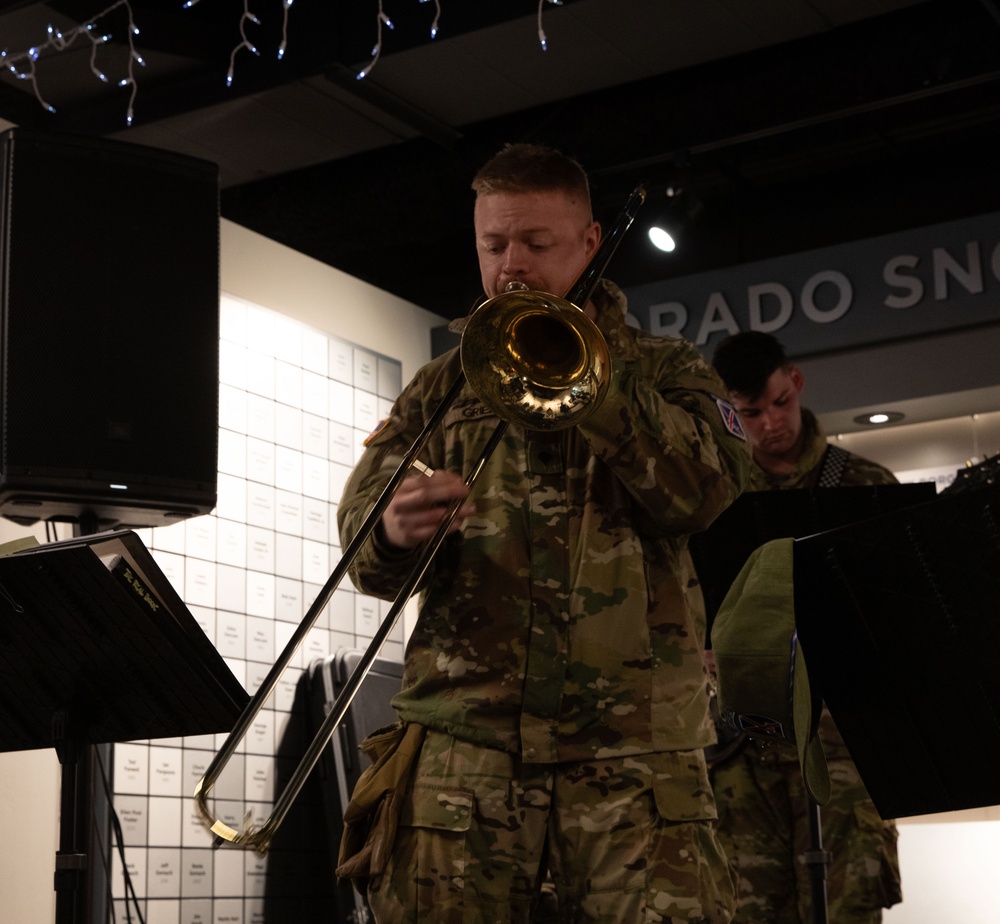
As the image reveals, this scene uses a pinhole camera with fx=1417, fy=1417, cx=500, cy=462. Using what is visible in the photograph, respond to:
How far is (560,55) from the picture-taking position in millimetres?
5578

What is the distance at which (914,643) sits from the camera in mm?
1669

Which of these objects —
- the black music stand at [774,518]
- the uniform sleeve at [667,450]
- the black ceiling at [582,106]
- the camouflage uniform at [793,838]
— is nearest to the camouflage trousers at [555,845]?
the uniform sleeve at [667,450]

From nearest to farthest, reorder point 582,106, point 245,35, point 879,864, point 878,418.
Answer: point 879,864 → point 245,35 → point 878,418 → point 582,106

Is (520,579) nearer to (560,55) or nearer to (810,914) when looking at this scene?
(810,914)

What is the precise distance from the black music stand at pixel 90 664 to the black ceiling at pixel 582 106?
3.07 meters

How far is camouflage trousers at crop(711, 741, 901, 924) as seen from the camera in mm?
3473

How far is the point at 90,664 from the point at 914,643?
136 centimetres

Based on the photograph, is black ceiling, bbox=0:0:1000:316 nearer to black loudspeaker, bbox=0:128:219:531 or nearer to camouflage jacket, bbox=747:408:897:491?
black loudspeaker, bbox=0:128:219:531

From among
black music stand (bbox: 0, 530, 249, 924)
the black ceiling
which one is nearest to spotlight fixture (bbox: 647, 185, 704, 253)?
the black ceiling

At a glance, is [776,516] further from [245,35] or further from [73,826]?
[245,35]

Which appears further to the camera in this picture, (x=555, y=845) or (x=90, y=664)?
(x=90, y=664)

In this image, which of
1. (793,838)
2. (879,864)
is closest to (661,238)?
(793,838)

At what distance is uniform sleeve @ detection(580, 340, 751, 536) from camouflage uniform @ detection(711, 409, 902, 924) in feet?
4.48

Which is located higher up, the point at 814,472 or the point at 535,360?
the point at 814,472
